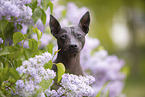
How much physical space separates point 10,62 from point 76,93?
1.20 ft

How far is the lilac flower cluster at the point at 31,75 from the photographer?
960 millimetres

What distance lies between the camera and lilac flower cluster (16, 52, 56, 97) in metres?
0.96

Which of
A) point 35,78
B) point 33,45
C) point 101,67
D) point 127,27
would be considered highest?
point 127,27

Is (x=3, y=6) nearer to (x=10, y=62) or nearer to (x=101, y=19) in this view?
(x=10, y=62)

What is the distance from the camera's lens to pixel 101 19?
722cm

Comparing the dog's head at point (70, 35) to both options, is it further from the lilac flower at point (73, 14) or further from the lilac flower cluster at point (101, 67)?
the lilac flower at point (73, 14)

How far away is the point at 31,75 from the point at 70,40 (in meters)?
0.37

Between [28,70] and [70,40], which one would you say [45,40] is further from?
[28,70]

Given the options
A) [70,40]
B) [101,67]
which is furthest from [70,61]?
[101,67]

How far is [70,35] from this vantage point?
1.30 meters

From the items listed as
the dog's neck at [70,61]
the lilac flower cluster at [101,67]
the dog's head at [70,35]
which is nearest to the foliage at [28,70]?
the dog's head at [70,35]

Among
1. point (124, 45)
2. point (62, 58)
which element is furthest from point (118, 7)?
point (62, 58)

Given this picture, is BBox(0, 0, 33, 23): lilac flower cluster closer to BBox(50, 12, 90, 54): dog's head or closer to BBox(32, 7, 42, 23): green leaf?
BBox(32, 7, 42, 23): green leaf

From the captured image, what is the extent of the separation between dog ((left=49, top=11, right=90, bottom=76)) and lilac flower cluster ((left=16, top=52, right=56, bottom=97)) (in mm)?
289
